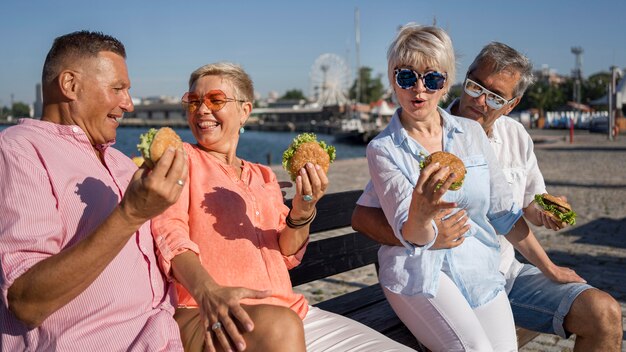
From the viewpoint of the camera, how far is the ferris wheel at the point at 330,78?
91325 mm

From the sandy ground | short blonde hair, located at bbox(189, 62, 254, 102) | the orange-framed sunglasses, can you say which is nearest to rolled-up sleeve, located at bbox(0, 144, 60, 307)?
the orange-framed sunglasses

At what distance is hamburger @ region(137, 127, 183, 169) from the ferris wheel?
88928 millimetres

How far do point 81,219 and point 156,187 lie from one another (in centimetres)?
60

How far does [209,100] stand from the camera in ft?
9.74

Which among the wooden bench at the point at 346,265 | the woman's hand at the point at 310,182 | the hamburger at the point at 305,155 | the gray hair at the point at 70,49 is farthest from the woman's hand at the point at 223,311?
the wooden bench at the point at 346,265

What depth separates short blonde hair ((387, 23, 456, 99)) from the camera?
10.8ft

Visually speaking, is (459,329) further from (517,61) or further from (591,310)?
(517,61)

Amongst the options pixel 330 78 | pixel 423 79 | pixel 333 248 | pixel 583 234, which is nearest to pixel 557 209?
pixel 423 79

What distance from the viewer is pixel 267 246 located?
2.94m

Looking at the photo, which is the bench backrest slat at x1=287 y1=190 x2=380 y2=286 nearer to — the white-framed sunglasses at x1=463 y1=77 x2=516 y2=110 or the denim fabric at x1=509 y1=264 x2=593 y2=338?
the denim fabric at x1=509 y1=264 x2=593 y2=338

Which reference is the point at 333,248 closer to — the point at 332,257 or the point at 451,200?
the point at 332,257

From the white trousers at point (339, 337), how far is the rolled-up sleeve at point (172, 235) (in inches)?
27.4

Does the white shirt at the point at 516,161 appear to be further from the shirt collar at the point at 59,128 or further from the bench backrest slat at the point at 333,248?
the shirt collar at the point at 59,128

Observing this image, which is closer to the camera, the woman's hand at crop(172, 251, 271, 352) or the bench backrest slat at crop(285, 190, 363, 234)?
the woman's hand at crop(172, 251, 271, 352)
